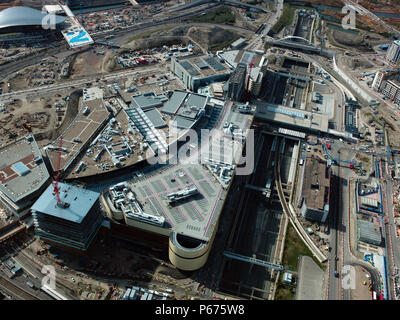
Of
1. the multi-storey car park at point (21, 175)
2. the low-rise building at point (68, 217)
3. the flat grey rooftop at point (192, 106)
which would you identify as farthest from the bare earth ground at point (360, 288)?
the multi-storey car park at point (21, 175)

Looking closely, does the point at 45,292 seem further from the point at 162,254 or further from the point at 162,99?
the point at 162,99

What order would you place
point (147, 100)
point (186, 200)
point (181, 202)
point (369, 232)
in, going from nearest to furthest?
point (181, 202), point (186, 200), point (369, 232), point (147, 100)

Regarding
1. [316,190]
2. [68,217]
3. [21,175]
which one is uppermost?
[68,217]

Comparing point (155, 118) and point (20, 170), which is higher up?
point (20, 170)

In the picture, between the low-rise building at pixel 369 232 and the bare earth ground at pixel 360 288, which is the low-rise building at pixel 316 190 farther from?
the bare earth ground at pixel 360 288

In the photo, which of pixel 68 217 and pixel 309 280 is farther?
pixel 309 280

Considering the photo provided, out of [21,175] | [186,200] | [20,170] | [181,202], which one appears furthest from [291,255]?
[20,170]

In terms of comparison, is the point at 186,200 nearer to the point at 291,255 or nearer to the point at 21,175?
the point at 291,255

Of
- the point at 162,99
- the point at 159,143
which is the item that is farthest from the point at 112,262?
the point at 162,99
